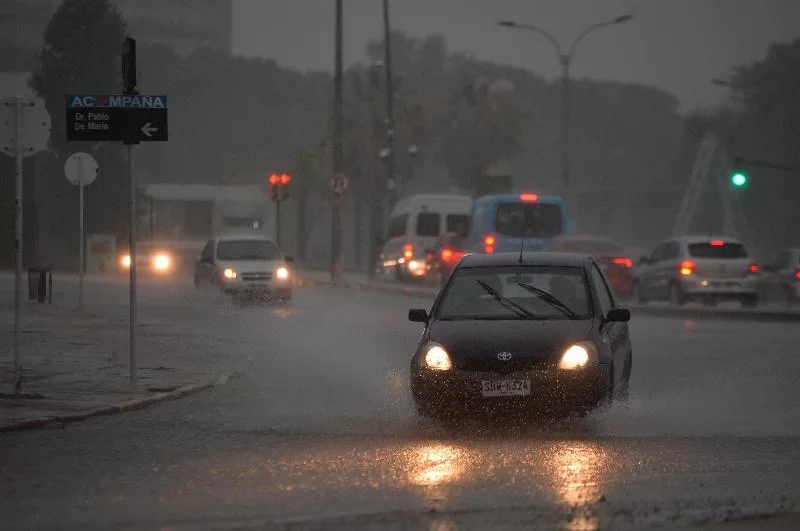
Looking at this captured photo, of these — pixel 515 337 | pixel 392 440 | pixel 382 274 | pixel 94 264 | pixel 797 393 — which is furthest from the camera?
pixel 94 264

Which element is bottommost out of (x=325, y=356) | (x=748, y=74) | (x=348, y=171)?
(x=325, y=356)

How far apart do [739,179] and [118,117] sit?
29.3 metres

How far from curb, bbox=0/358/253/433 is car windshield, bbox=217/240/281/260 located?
20.1 meters

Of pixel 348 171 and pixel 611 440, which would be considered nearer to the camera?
pixel 611 440

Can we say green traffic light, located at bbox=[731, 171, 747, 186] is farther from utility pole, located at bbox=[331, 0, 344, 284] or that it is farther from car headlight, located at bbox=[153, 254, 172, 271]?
car headlight, located at bbox=[153, 254, 172, 271]

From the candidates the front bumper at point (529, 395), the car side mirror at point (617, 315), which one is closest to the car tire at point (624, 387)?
the car side mirror at point (617, 315)

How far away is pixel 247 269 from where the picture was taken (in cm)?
3569

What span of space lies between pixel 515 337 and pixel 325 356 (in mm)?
8202

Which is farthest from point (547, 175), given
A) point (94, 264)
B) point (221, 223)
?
point (94, 264)

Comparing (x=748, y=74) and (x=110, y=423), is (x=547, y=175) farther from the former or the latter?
(x=110, y=423)

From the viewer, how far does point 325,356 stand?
66.5ft

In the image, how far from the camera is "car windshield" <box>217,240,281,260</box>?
3703cm

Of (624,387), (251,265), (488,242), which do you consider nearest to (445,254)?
(488,242)

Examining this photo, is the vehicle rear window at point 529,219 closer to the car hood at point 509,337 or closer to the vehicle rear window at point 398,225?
the vehicle rear window at point 398,225
